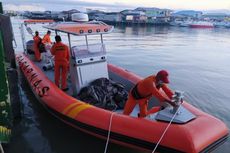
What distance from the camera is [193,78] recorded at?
12.5m

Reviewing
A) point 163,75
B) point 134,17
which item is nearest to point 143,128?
point 163,75

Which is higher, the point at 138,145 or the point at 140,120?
the point at 140,120

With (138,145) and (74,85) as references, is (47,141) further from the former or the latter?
(138,145)

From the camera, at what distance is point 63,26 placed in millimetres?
7168

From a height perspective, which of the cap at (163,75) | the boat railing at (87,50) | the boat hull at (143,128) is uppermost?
the boat railing at (87,50)

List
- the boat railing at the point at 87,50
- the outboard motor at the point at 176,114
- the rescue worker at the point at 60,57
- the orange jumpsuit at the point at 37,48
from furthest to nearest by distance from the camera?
the orange jumpsuit at the point at 37,48 < the rescue worker at the point at 60,57 < the boat railing at the point at 87,50 < the outboard motor at the point at 176,114

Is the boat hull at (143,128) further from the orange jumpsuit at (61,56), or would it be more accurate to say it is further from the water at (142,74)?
the orange jumpsuit at (61,56)

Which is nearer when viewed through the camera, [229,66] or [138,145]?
[138,145]

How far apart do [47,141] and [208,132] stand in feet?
12.0

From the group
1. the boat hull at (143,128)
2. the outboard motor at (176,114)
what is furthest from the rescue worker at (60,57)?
the outboard motor at (176,114)

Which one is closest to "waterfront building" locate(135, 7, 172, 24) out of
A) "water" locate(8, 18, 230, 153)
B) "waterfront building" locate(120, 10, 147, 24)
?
"waterfront building" locate(120, 10, 147, 24)

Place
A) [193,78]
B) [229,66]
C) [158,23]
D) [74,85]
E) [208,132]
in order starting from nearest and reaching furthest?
[208,132], [74,85], [193,78], [229,66], [158,23]

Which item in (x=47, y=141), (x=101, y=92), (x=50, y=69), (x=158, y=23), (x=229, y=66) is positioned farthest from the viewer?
(x=158, y=23)

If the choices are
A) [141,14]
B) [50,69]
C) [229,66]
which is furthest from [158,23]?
[50,69]
